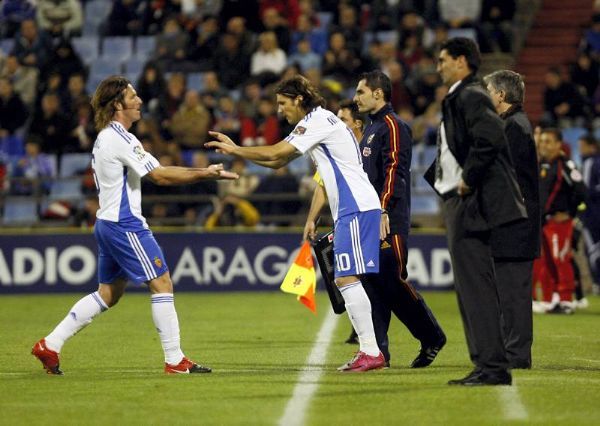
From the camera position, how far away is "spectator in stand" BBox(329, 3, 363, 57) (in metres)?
23.1

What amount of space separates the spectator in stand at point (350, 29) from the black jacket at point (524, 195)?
508 inches

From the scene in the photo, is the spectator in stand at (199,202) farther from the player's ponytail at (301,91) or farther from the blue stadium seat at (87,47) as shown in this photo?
the player's ponytail at (301,91)

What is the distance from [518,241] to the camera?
1004cm

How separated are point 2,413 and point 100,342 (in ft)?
15.2

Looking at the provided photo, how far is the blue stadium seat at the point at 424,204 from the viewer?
70.0ft

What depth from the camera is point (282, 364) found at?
1073cm

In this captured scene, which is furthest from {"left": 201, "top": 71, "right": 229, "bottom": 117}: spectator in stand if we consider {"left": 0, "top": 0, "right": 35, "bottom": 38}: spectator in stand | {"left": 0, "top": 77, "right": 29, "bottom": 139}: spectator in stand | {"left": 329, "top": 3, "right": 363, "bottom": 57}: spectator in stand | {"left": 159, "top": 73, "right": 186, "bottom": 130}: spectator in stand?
{"left": 0, "top": 0, "right": 35, "bottom": 38}: spectator in stand

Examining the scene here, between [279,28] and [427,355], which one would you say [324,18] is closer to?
[279,28]

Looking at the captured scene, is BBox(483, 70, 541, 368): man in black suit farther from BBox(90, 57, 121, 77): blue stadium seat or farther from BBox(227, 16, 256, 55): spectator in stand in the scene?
BBox(90, 57, 121, 77): blue stadium seat

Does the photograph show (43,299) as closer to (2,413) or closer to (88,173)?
(88,173)

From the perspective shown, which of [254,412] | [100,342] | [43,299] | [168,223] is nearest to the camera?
[254,412]

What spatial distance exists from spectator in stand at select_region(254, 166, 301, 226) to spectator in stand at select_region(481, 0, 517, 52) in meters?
5.26

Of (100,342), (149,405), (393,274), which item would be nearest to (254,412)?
(149,405)

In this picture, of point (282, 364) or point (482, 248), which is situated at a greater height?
point (482, 248)
